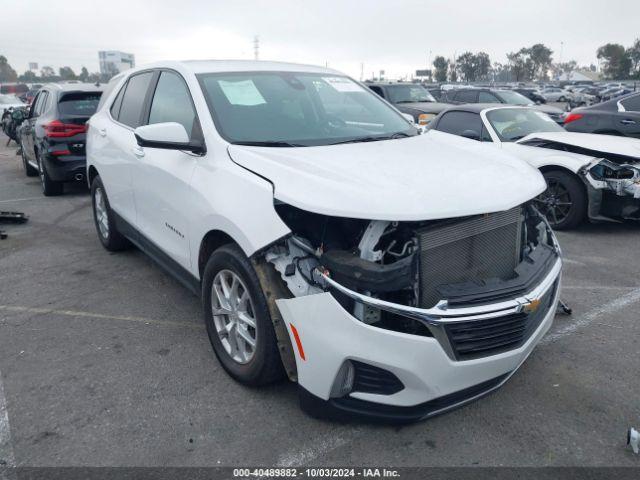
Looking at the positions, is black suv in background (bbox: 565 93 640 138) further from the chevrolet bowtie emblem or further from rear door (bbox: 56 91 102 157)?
the chevrolet bowtie emblem

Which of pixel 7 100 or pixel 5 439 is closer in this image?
pixel 5 439

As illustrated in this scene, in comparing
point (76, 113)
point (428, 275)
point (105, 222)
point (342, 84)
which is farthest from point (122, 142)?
point (76, 113)

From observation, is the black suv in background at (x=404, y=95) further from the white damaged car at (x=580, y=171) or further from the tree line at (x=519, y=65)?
the tree line at (x=519, y=65)

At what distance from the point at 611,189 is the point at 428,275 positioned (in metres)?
4.58

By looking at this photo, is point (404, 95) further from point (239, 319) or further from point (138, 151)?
point (239, 319)

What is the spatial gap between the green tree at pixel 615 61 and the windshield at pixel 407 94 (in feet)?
291

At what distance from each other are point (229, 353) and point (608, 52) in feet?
374

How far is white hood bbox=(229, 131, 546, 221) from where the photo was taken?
2.54 m

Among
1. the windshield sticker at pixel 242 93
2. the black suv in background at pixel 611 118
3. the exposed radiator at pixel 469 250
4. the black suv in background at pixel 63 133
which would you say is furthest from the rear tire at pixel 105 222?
the black suv in background at pixel 611 118

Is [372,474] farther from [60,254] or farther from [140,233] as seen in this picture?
[60,254]

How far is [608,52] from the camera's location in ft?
323

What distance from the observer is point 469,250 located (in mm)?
2723

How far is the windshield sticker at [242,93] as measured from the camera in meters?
3.65

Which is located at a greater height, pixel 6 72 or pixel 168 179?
pixel 6 72
